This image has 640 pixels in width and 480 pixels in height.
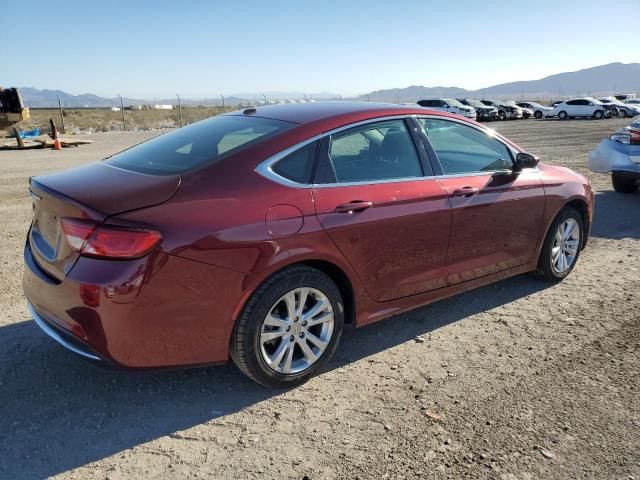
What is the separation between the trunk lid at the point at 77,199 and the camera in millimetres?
2844

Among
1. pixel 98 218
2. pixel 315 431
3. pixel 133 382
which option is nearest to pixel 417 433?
pixel 315 431

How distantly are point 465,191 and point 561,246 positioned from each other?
1623 mm

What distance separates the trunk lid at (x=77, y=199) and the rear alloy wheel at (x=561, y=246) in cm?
349

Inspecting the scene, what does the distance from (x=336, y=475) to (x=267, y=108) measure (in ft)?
9.08

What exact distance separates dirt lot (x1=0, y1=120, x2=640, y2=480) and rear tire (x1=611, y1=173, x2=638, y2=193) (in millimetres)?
5927

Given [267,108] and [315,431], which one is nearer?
[315,431]

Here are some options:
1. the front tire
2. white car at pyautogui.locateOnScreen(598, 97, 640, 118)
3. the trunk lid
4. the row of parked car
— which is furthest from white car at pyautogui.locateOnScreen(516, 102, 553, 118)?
the trunk lid

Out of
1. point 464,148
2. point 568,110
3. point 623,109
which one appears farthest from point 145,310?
point 623,109

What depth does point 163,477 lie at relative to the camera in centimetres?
257

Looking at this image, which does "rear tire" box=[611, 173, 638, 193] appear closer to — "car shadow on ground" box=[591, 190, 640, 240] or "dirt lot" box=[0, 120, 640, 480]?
"car shadow on ground" box=[591, 190, 640, 240]

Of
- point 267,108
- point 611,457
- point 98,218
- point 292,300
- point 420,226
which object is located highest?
point 267,108

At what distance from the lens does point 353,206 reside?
3404mm

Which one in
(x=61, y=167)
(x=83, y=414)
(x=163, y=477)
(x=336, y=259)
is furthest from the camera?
(x=61, y=167)

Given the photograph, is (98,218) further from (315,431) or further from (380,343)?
(380,343)
